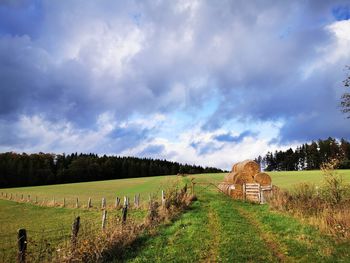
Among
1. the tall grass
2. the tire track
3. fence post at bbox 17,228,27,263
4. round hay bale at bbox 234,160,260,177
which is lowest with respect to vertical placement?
the tire track

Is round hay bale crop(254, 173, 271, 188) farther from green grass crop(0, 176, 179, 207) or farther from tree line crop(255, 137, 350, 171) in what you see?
tree line crop(255, 137, 350, 171)

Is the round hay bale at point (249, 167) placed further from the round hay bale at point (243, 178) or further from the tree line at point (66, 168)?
the tree line at point (66, 168)

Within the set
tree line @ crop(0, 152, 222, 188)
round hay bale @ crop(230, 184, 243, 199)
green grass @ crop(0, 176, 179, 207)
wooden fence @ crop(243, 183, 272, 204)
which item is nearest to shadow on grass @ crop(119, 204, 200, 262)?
wooden fence @ crop(243, 183, 272, 204)

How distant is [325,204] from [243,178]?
57.6ft

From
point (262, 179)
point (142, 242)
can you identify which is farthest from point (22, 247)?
point (262, 179)

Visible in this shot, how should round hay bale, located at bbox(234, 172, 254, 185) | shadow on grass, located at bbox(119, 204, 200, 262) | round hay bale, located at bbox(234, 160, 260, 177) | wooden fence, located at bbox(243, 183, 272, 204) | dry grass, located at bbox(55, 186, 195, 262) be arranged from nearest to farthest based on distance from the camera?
dry grass, located at bbox(55, 186, 195, 262) → shadow on grass, located at bbox(119, 204, 200, 262) → wooden fence, located at bbox(243, 183, 272, 204) → round hay bale, located at bbox(234, 172, 254, 185) → round hay bale, located at bbox(234, 160, 260, 177)

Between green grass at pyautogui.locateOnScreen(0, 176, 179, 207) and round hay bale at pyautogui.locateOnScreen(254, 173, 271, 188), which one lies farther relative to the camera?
green grass at pyautogui.locateOnScreen(0, 176, 179, 207)

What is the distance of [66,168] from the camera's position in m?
131

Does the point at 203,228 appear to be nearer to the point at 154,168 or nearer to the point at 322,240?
the point at 322,240

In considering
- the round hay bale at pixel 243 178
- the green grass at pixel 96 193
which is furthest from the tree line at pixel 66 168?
the round hay bale at pixel 243 178

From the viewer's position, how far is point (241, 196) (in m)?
35.5

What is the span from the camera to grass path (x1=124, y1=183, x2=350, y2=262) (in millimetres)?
12094

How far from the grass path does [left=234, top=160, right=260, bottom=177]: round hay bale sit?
58.8 ft

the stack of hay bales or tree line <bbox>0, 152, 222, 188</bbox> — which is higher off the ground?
tree line <bbox>0, 152, 222, 188</bbox>
